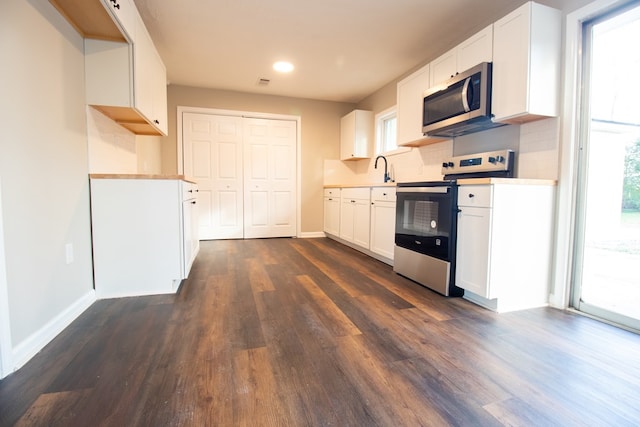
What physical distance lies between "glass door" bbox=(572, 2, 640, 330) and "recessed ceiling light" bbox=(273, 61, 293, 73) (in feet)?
9.23

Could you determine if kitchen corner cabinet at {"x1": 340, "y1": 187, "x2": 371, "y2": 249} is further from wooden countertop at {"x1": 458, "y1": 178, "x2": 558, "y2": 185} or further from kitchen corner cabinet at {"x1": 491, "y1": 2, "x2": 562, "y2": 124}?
kitchen corner cabinet at {"x1": 491, "y1": 2, "x2": 562, "y2": 124}

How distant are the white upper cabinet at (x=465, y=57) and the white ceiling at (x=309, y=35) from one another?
0.31m

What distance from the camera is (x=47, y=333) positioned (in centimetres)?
162

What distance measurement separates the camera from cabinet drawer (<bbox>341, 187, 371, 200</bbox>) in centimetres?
373

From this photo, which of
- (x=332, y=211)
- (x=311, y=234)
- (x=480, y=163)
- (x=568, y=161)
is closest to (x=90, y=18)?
(x=480, y=163)

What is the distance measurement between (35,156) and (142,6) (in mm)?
1740

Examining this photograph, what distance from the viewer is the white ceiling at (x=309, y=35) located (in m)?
2.57

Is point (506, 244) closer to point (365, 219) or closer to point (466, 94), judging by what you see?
point (466, 94)

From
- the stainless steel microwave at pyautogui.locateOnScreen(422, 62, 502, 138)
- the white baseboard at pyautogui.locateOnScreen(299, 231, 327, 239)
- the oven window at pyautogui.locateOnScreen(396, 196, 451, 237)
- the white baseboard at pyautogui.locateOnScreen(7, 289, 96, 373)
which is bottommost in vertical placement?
the white baseboard at pyautogui.locateOnScreen(7, 289, 96, 373)

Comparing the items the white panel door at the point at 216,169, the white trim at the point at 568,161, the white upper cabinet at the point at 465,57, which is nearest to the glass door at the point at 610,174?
the white trim at the point at 568,161

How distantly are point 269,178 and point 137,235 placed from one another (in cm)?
289

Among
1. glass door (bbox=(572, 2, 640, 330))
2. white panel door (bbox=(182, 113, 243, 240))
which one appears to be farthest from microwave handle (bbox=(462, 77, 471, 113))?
white panel door (bbox=(182, 113, 243, 240))

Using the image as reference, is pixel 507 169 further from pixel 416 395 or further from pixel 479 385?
pixel 416 395

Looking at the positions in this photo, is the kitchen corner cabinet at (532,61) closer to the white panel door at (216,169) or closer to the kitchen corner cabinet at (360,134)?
the kitchen corner cabinet at (360,134)
